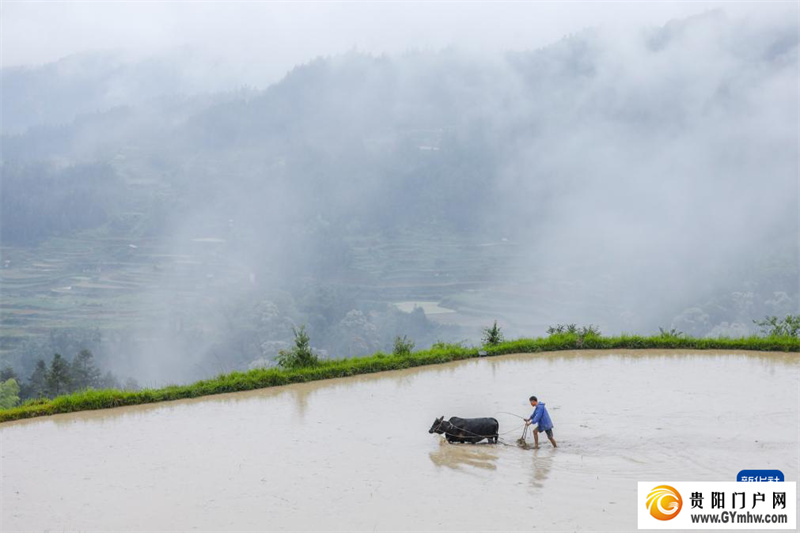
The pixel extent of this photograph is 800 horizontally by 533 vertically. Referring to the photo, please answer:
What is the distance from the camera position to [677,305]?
93688 mm

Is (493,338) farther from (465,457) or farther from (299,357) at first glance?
(465,457)

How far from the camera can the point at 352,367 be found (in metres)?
17.9

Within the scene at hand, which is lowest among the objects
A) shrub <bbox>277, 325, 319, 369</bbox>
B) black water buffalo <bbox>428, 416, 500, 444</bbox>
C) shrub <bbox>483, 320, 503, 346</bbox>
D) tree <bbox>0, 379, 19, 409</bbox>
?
tree <bbox>0, 379, 19, 409</bbox>

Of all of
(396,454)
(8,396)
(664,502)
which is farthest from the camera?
(8,396)

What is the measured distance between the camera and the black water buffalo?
12.6 metres

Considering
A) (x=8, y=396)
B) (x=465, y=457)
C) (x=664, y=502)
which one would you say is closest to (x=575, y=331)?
(x=465, y=457)

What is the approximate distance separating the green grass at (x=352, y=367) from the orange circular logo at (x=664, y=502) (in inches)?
347

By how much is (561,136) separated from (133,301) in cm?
8565

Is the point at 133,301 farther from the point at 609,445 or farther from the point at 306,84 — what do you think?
the point at 609,445

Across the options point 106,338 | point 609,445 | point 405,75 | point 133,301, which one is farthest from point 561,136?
point 609,445

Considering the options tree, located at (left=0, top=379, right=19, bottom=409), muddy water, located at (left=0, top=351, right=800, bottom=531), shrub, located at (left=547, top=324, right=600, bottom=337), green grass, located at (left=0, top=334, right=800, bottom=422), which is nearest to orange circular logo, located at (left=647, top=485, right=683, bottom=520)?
muddy water, located at (left=0, top=351, right=800, bottom=531)

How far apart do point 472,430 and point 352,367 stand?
5770mm

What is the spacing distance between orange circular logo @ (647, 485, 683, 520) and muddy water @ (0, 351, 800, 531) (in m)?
0.27

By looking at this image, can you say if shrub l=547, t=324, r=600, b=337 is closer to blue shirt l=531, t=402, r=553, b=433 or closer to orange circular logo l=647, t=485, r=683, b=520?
blue shirt l=531, t=402, r=553, b=433
